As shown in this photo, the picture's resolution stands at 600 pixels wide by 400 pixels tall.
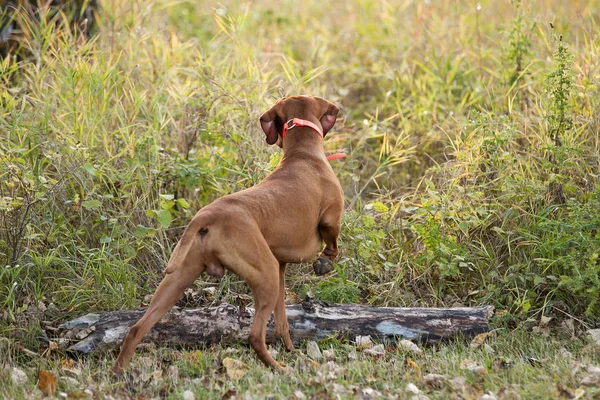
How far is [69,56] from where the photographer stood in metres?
6.27

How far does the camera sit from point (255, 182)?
5750 millimetres

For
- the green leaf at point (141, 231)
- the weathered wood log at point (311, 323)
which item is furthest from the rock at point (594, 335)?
the green leaf at point (141, 231)

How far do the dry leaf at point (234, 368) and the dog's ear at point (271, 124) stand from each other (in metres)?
1.38

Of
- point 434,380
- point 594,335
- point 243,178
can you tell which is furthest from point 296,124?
point 594,335

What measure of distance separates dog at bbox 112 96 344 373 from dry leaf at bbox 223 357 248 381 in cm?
13

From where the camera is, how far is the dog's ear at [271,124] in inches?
193

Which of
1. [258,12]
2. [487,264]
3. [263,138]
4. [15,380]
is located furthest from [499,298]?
[258,12]

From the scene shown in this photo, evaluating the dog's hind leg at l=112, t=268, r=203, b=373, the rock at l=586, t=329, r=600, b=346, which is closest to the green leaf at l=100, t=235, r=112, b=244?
the dog's hind leg at l=112, t=268, r=203, b=373

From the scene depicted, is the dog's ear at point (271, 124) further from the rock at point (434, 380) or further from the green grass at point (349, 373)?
the rock at point (434, 380)

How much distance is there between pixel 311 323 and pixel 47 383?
1544 millimetres

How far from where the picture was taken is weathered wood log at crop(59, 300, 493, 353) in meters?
4.71

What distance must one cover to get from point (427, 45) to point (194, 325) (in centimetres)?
457

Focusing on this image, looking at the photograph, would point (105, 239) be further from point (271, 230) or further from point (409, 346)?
point (409, 346)

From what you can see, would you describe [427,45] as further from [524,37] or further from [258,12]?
[258,12]
